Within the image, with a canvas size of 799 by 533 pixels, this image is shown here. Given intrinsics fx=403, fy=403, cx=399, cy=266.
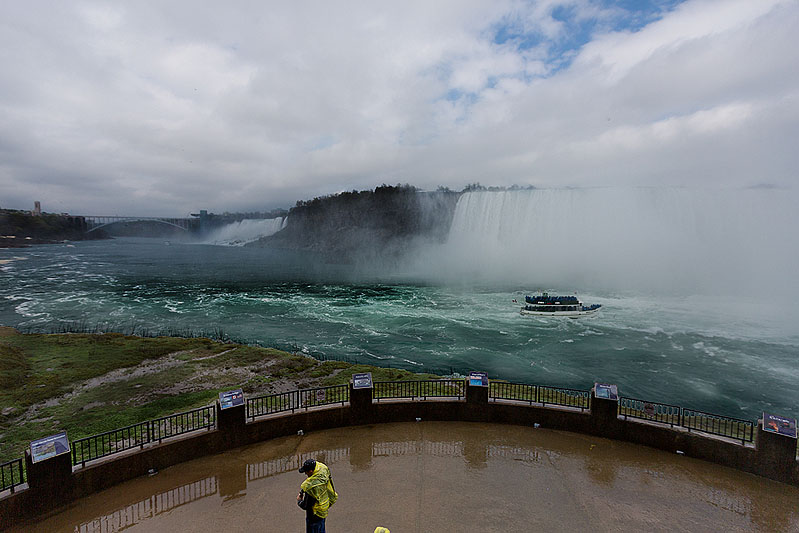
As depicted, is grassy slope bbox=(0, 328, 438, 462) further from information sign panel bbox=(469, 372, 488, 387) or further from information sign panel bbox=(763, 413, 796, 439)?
information sign panel bbox=(763, 413, 796, 439)

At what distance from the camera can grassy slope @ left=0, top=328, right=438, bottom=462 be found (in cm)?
1606

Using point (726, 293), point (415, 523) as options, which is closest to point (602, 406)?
point (415, 523)

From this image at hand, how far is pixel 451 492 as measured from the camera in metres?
8.03

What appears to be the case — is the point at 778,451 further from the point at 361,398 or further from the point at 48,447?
the point at 48,447

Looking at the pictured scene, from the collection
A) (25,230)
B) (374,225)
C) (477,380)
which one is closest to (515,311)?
(477,380)

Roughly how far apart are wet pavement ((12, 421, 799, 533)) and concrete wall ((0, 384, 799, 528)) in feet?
0.82

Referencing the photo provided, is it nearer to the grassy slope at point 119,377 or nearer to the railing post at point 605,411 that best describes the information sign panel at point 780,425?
the railing post at point 605,411

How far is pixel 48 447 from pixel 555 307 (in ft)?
137

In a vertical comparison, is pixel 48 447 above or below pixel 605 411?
above

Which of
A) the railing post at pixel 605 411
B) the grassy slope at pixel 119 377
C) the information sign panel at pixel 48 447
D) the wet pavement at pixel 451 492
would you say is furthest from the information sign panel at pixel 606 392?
the grassy slope at pixel 119 377

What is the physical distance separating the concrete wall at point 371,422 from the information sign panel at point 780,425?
0.16 m

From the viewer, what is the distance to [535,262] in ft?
263

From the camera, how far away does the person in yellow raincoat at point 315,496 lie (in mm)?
5539

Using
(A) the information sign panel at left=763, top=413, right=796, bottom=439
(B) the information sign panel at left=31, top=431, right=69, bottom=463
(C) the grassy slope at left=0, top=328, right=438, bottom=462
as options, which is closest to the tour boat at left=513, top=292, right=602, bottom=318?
(C) the grassy slope at left=0, top=328, right=438, bottom=462
